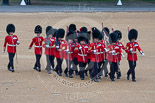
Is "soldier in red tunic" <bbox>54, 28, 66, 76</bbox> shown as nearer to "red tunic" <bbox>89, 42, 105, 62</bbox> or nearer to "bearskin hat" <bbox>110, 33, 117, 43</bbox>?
"red tunic" <bbox>89, 42, 105, 62</bbox>

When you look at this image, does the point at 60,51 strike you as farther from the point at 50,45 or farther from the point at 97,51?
the point at 97,51

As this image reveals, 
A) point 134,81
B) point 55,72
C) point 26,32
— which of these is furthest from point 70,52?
point 26,32

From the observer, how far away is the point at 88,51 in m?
12.9

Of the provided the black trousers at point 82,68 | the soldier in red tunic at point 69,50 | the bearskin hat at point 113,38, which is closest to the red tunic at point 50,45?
the soldier in red tunic at point 69,50

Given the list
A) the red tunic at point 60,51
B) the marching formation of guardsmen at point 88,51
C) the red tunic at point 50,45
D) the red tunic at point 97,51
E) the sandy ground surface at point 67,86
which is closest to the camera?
the sandy ground surface at point 67,86

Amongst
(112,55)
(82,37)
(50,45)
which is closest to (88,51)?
(82,37)

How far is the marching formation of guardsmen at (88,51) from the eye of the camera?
1287cm

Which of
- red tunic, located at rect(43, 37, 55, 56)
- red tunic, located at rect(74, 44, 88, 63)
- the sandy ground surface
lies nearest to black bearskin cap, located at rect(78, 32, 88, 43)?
red tunic, located at rect(74, 44, 88, 63)

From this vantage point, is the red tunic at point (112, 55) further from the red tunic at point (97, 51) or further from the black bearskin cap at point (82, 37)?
the black bearskin cap at point (82, 37)

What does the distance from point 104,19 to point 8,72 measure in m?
14.6

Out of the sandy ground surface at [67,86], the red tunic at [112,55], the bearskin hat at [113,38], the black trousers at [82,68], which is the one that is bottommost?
the sandy ground surface at [67,86]

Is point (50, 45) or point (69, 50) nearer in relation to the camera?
point (69, 50)

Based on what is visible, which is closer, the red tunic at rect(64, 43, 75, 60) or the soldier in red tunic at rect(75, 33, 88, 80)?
the soldier in red tunic at rect(75, 33, 88, 80)

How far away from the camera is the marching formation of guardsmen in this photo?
507 inches
